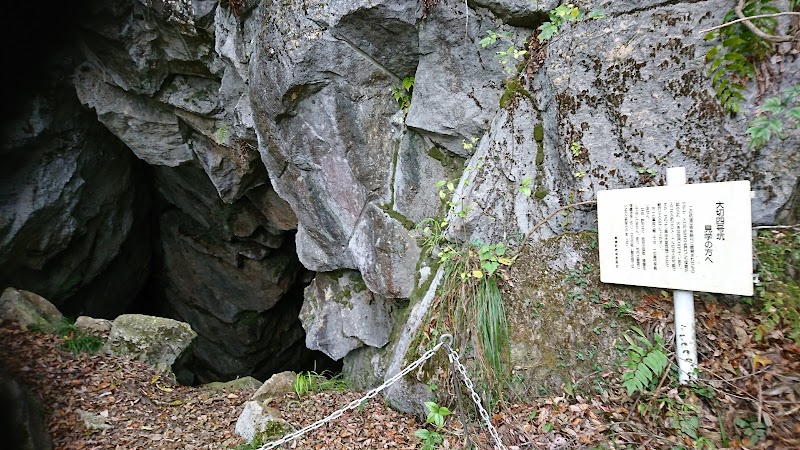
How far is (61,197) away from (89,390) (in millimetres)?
4588

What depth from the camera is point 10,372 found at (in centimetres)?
471

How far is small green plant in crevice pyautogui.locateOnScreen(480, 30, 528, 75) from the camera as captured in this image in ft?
13.0

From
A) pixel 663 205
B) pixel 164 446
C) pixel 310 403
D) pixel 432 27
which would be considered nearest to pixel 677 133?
pixel 663 205

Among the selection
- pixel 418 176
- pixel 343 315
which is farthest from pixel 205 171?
pixel 418 176

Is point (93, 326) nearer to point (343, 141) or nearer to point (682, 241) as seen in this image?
point (343, 141)

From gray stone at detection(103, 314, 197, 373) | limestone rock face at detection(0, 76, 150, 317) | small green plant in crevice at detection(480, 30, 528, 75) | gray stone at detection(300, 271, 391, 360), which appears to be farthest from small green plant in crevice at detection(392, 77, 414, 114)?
limestone rock face at detection(0, 76, 150, 317)

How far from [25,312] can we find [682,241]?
793 cm

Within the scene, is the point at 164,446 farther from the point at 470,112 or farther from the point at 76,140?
the point at 76,140

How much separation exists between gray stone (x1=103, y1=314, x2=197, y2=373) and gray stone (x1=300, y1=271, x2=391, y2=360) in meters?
1.78

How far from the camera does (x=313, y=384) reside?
17.3 feet

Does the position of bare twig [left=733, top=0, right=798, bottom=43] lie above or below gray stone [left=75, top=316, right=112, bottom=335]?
above

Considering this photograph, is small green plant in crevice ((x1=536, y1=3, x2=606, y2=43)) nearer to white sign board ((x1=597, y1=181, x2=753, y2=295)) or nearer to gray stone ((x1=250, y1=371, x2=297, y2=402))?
white sign board ((x1=597, y1=181, x2=753, y2=295))

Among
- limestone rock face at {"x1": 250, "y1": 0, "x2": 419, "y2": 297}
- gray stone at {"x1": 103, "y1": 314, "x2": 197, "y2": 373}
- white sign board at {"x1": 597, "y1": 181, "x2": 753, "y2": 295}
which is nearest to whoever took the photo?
white sign board at {"x1": 597, "y1": 181, "x2": 753, "y2": 295}

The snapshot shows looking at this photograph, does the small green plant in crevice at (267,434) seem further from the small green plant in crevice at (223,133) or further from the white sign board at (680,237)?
the small green plant in crevice at (223,133)
